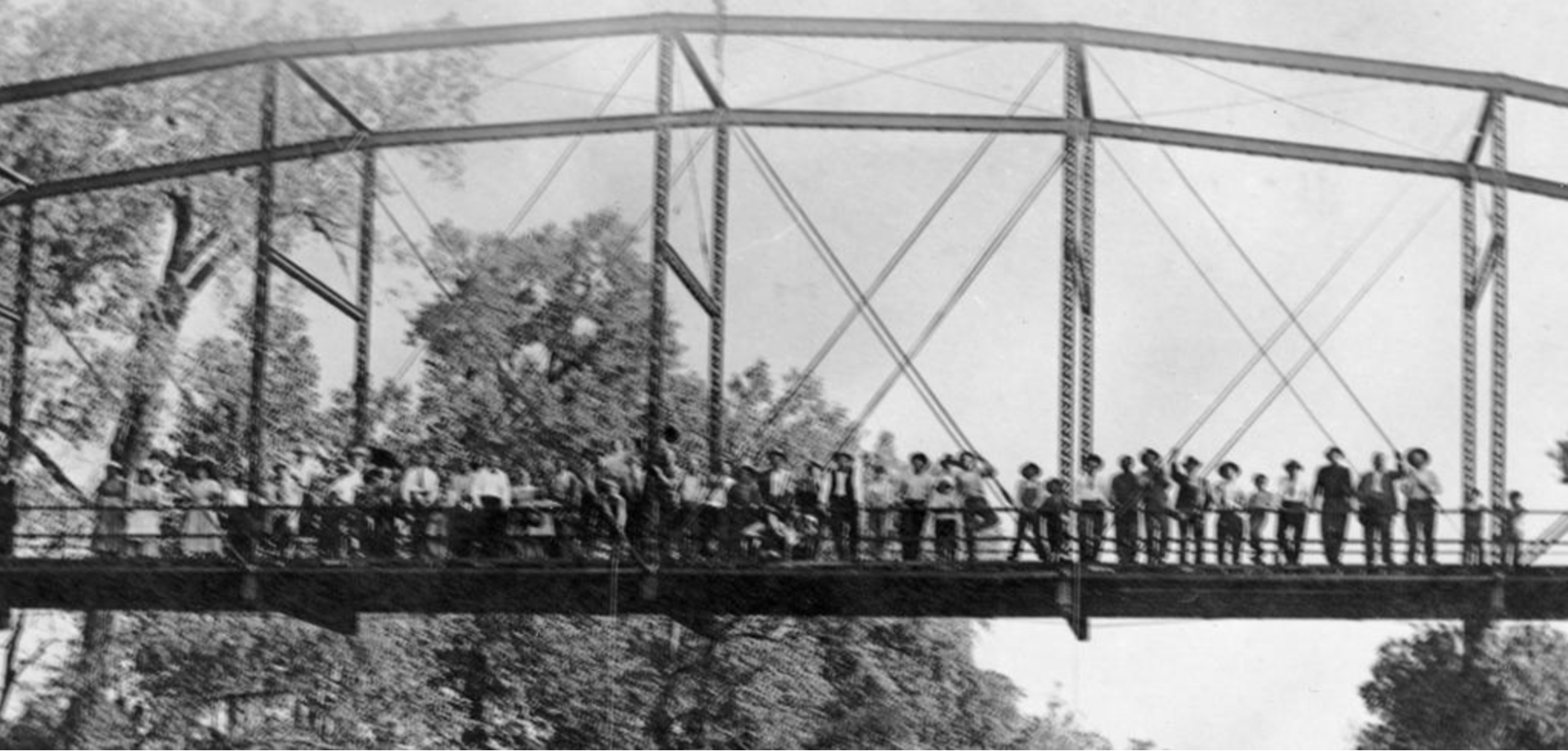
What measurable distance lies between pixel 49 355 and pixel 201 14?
493 centimetres

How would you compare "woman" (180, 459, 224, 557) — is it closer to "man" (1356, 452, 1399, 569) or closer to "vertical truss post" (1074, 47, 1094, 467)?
"vertical truss post" (1074, 47, 1094, 467)

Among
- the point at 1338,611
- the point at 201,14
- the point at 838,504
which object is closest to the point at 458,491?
the point at 838,504

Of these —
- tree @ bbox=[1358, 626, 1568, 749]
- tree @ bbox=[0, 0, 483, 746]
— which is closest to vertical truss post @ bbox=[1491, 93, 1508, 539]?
tree @ bbox=[0, 0, 483, 746]

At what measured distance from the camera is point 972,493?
934 inches

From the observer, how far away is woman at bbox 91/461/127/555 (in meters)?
26.4

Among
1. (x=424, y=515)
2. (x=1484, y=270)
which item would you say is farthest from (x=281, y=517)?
(x=1484, y=270)

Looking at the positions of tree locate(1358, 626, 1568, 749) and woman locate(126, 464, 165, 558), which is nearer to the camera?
woman locate(126, 464, 165, 558)

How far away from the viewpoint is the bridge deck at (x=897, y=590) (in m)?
23.4

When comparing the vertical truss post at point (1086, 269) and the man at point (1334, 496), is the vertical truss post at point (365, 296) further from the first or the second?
the man at point (1334, 496)

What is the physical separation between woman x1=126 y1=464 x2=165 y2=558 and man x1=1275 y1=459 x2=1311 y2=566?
1000 centimetres

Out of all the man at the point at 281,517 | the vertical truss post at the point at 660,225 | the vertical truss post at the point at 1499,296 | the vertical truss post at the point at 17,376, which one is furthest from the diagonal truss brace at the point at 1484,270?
the vertical truss post at the point at 17,376

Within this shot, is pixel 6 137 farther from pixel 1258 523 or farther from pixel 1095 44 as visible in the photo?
pixel 1258 523

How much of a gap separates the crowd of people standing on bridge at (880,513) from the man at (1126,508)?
0.01 meters

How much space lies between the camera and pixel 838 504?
77.5ft
